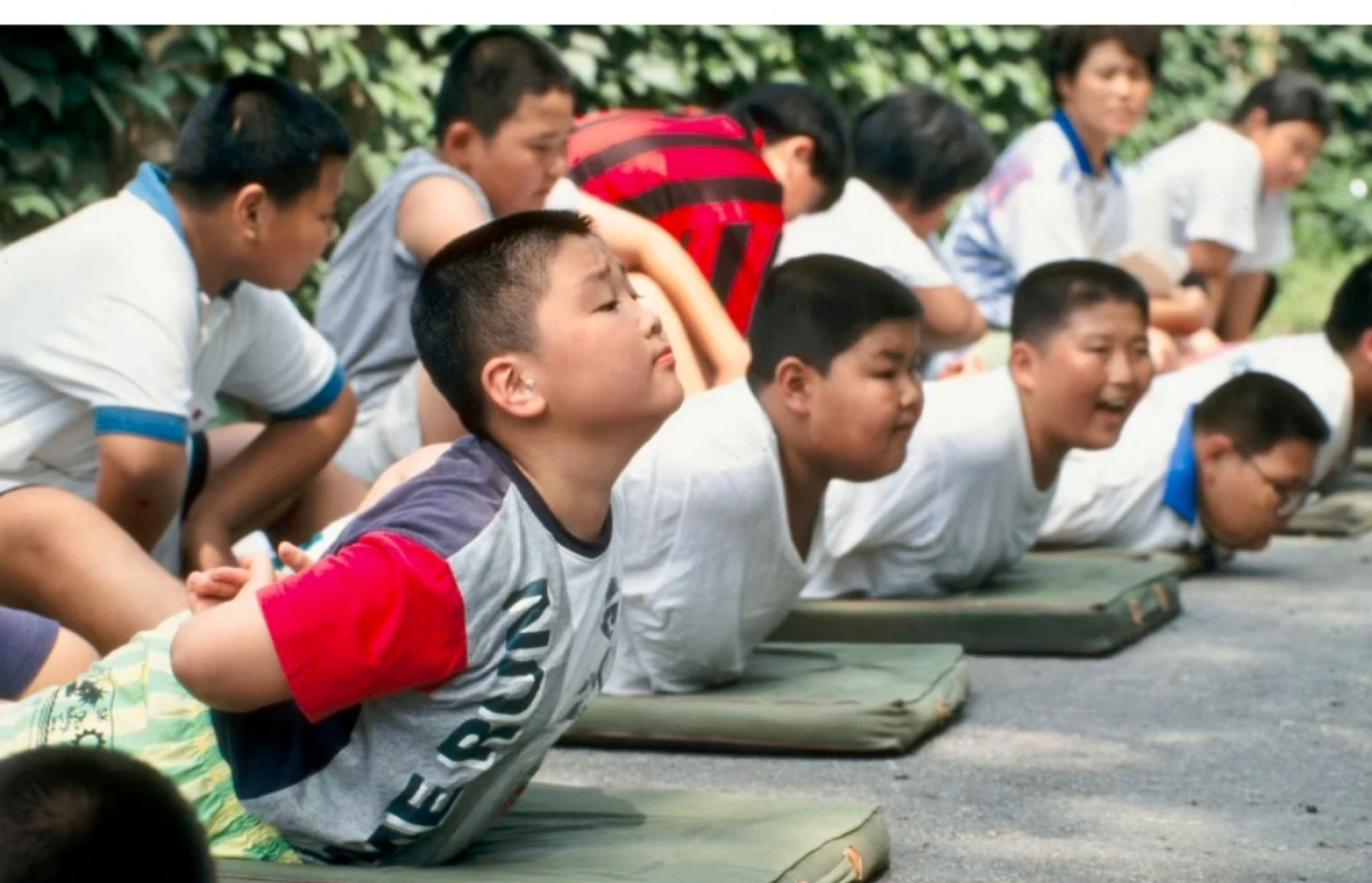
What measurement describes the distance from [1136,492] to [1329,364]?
86 cm

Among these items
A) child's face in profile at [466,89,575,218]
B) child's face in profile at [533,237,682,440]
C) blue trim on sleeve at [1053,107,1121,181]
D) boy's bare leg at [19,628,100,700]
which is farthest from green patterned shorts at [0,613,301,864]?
blue trim on sleeve at [1053,107,1121,181]

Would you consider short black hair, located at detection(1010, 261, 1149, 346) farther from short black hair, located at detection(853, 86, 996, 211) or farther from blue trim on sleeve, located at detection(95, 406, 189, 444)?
blue trim on sleeve, located at detection(95, 406, 189, 444)

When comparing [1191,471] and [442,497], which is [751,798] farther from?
[1191,471]

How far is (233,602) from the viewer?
2361 millimetres

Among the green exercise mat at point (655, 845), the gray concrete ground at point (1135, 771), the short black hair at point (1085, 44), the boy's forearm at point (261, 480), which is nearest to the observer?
the green exercise mat at point (655, 845)

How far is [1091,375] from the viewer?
15.5ft

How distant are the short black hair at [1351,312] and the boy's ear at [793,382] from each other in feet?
8.31

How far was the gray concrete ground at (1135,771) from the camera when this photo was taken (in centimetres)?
289

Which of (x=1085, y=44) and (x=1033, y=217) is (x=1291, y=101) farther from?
(x=1033, y=217)

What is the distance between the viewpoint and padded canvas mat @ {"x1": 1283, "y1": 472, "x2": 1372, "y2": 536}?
6.02m

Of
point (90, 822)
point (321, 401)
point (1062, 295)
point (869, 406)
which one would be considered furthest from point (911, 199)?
point (90, 822)

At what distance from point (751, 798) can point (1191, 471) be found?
2.63 m

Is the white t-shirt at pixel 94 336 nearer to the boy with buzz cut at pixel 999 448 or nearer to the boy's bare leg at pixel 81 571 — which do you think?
the boy's bare leg at pixel 81 571

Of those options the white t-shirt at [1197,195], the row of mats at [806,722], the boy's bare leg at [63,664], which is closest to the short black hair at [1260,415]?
the row of mats at [806,722]
